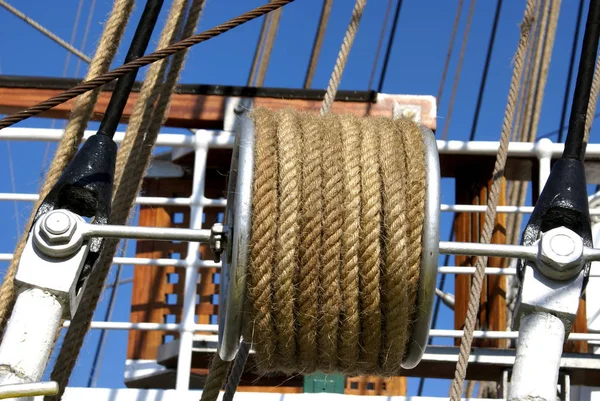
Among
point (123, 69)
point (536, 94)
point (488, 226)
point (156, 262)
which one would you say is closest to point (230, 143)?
point (156, 262)

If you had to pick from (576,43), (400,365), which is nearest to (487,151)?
(400,365)

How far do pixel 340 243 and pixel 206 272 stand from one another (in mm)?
2541

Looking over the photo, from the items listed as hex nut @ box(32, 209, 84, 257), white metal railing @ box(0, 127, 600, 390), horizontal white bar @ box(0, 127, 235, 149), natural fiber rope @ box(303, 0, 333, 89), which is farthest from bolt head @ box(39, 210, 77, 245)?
natural fiber rope @ box(303, 0, 333, 89)

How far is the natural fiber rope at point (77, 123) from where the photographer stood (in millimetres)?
2273

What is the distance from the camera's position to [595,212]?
349 centimetres

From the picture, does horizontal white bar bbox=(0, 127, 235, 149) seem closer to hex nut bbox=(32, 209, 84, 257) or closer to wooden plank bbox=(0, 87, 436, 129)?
wooden plank bbox=(0, 87, 436, 129)

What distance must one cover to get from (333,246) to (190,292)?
1.99m

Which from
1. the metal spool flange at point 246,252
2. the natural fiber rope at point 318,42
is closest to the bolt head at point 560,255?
the metal spool flange at point 246,252

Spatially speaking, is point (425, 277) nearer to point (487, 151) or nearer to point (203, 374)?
point (487, 151)

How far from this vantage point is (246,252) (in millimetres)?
1646

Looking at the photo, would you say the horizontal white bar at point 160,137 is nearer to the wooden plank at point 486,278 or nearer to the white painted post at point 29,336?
the wooden plank at point 486,278

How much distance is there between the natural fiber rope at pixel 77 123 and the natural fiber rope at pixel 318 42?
5838 mm

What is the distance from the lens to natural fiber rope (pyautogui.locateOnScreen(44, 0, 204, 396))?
A: 2381 millimetres

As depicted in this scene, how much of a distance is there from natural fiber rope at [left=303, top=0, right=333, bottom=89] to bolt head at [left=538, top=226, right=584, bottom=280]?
22.6ft
